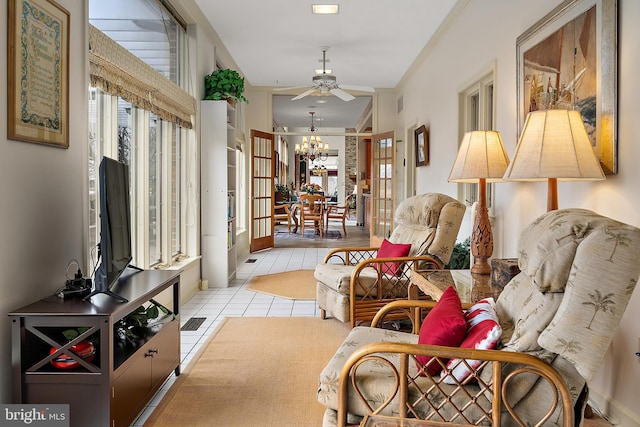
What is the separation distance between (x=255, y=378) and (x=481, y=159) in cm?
178

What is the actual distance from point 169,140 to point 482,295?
3035mm

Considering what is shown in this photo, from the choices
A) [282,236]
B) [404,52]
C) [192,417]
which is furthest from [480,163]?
[282,236]

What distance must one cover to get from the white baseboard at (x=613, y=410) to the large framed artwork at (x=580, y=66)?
3.30 ft

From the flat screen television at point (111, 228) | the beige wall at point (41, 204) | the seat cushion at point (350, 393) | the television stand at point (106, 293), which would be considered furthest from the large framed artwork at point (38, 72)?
the seat cushion at point (350, 393)

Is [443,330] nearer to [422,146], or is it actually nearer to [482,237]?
[482,237]

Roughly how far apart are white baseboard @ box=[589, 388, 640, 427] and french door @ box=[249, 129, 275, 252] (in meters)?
5.87

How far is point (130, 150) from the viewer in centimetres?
354

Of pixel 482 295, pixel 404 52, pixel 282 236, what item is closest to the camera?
pixel 482 295

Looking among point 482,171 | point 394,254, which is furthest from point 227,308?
point 482,171

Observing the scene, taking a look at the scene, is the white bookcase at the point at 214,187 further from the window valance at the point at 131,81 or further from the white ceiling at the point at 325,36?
the white ceiling at the point at 325,36

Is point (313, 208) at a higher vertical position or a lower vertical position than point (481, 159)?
lower

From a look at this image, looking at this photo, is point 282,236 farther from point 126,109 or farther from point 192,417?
point 192,417

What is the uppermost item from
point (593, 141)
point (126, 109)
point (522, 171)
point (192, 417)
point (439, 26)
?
point (439, 26)

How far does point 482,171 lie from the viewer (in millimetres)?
2814
